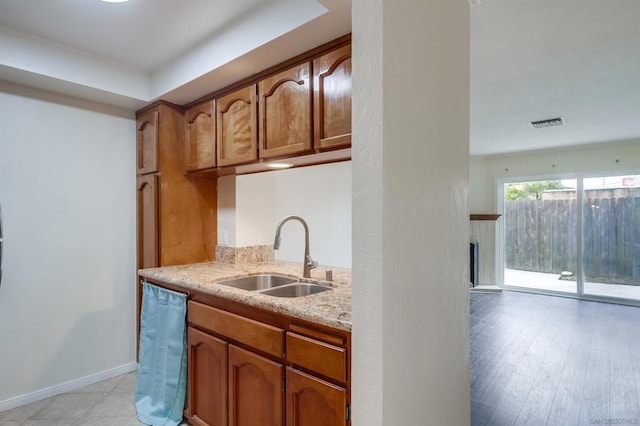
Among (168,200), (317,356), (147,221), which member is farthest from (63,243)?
(317,356)

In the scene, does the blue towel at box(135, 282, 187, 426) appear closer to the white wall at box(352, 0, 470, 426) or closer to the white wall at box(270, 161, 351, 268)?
the white wall at box(270, 161, 351, 268)

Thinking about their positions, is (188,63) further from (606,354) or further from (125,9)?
(606,354)

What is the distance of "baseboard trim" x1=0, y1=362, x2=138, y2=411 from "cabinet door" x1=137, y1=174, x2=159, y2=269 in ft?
2.85

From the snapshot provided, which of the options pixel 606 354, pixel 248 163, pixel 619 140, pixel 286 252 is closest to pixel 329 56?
pixel 248 163

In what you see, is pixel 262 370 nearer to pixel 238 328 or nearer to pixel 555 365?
pixel 238 328

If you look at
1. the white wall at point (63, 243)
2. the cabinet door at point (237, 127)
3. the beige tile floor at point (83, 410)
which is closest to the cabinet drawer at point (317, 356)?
the cabinet door at point (237, 127)

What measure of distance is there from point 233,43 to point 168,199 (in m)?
1.31

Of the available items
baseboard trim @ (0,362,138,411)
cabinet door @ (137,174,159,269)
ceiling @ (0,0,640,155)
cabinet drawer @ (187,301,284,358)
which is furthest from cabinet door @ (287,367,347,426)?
baseboard trim @ (0,362,138,411)

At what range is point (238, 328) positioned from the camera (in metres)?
1.64

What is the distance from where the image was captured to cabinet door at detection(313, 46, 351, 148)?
1627mm

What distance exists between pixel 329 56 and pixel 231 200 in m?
1.48

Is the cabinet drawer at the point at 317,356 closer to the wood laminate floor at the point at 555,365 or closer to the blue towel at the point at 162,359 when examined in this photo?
the blue towel at the point at 162,359

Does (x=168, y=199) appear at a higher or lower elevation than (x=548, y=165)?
lower

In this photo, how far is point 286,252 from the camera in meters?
2.88
